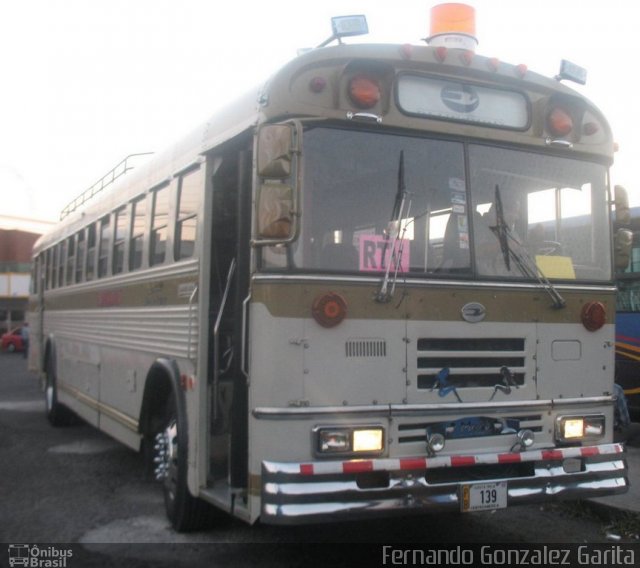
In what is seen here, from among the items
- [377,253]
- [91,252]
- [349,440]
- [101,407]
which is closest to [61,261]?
[91,252]

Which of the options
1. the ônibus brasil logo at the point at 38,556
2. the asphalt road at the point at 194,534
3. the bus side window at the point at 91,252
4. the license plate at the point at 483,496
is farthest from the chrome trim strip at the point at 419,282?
the bus side window at the point at 91,252

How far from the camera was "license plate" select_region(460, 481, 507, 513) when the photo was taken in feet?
16.8

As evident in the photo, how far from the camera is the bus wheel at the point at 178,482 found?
6129 mm

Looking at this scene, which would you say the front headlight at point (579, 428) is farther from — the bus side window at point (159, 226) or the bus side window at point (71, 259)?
the bus side window at point (71, 259)

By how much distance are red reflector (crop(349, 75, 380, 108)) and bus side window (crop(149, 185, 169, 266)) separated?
2395 mm

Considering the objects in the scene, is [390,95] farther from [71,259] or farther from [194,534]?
[71,259]

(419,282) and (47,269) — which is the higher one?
(47,269)

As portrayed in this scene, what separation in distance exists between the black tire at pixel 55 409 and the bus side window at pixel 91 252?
274 cm

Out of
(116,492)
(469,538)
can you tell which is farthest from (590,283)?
(116,492)

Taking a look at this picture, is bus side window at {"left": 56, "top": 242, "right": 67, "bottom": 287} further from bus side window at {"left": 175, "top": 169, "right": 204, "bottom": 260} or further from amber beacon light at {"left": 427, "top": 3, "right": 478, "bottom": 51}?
amber beacon light at {"left": 427, "top": 3, "right": 478, "bottom": 51}

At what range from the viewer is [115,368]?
8508 millimetres

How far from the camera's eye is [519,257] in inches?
223

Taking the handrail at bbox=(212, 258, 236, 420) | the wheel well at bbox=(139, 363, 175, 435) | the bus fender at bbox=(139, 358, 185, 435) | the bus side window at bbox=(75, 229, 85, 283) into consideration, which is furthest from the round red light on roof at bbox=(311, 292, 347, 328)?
the bus side window at bbox=(75, 229, 85, 283)

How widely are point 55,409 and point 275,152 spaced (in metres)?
8.56
